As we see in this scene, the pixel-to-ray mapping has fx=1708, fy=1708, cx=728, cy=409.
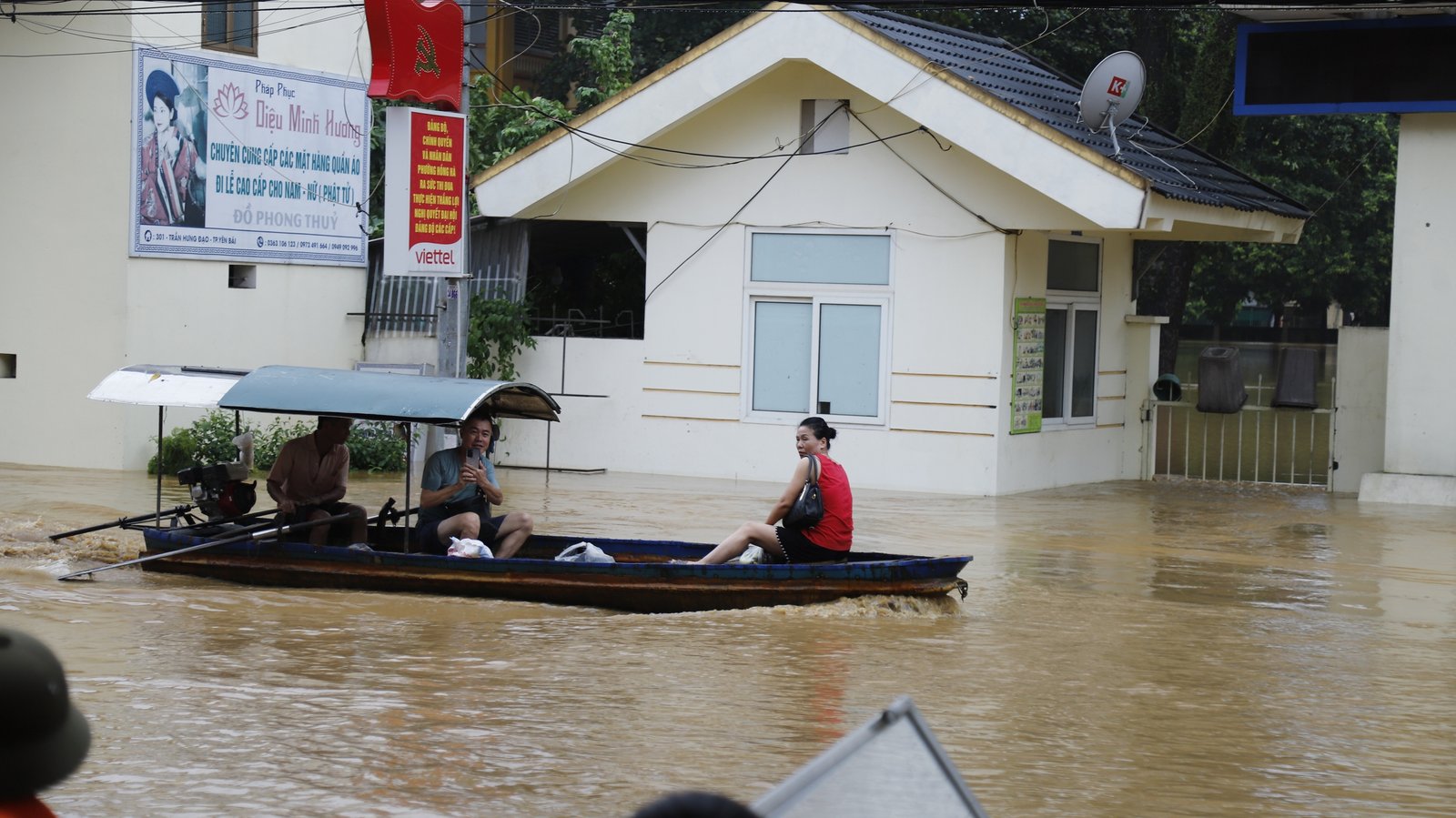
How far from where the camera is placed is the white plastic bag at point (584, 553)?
11977mm

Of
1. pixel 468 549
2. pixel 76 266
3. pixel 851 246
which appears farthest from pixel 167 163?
pixel 468 549

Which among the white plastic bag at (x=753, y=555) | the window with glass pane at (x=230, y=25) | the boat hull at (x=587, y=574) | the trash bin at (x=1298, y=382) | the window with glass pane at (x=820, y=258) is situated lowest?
the boat hull at (x=587, y=574)

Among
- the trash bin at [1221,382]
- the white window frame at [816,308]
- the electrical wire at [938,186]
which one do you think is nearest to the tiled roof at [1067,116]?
the electrical wire at [938,186]

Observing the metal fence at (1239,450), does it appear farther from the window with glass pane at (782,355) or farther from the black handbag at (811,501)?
the black handbag at (811,501)

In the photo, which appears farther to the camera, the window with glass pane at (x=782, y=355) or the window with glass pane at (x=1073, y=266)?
the window with glass pane at (x=1073, y=266)

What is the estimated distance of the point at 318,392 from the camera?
12219mm

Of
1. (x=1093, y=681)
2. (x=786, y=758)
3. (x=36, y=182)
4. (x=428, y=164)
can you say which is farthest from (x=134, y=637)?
(x=36, y=182)

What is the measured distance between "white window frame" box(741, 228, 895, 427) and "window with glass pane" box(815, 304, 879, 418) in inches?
1.8

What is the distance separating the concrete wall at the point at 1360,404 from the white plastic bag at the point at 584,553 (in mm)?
10773

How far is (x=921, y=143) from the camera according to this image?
60.2 ft

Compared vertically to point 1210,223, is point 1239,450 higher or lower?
lower

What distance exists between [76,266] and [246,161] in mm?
2240

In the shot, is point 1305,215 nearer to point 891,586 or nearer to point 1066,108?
point 1066,108

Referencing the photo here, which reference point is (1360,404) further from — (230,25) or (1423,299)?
(230,25)
